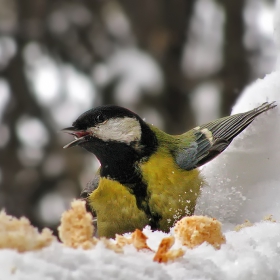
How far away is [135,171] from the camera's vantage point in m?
1.03

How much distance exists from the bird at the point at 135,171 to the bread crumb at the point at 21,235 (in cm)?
54

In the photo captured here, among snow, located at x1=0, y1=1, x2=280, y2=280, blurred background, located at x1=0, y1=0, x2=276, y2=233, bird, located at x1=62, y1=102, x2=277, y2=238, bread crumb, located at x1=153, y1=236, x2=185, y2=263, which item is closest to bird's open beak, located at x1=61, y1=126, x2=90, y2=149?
bird, located at x1=62, y1=102, x2=277, y2=238

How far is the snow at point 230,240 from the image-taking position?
0.38 meters

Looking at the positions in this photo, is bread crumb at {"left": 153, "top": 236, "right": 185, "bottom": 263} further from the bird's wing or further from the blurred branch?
the blurred branch

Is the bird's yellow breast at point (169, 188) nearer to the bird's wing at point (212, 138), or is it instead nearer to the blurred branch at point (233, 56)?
the bird's wing at point (212, 138)

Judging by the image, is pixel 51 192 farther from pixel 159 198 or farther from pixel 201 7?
pixel 159 198

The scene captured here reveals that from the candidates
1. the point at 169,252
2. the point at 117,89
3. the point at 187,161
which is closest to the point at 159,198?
the point at 187,161

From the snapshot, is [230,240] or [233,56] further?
[233,56]

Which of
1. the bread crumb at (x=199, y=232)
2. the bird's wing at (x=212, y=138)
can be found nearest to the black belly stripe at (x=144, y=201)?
the bird's wing at (x=212, y=138)

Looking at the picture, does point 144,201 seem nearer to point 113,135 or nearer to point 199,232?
point 113,135

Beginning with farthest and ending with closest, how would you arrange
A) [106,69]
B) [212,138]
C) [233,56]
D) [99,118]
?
[106,69] < [233,56] < [212,138] < [99,118]

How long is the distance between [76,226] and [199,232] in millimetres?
156

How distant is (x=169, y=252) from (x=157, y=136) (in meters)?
0.68

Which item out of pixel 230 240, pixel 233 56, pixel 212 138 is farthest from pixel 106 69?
pixel 230 240
